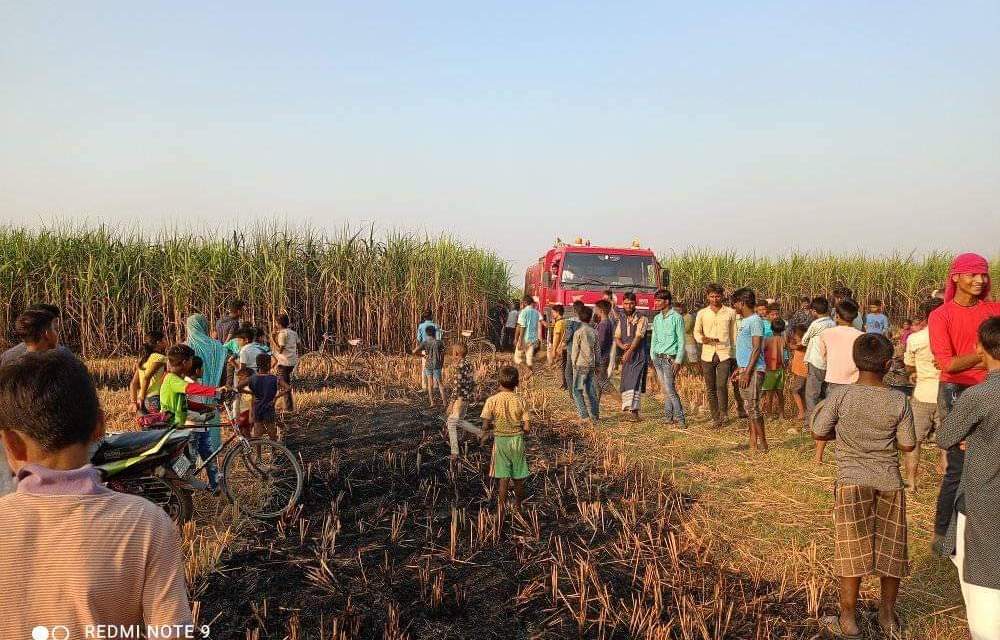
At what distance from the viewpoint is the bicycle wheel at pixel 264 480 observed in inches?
232

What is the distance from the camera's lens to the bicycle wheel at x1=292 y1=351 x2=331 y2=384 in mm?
13719

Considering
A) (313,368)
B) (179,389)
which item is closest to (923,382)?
(179,389)

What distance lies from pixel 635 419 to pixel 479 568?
224 inches

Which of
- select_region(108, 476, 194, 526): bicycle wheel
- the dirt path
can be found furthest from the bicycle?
the dirt path

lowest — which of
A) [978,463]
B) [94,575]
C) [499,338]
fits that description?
Answer: [499,338]

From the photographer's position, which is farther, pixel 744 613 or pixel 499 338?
pixel 499 338

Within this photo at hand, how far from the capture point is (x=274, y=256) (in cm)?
1720

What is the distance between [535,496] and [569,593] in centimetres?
208

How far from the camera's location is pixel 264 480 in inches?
251

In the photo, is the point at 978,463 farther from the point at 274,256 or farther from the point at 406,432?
the point at 274,256

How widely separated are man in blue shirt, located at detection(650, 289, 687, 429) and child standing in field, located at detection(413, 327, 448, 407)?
10.9 ft

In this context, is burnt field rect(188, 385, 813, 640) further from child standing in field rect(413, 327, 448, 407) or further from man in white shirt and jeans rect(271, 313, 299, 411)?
child standing in field rect(413, 327, 448, 407)

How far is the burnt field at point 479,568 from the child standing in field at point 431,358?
3711 mm

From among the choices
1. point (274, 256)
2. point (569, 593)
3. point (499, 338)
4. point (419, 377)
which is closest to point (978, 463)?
point (569, 593)
